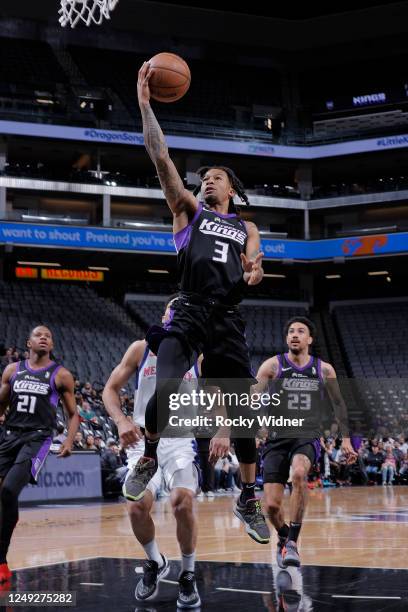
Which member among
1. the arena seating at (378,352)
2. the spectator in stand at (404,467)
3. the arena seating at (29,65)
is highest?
the arena seating at (29,65)

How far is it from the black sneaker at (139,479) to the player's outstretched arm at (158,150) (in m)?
1.61

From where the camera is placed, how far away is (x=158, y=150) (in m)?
5.20

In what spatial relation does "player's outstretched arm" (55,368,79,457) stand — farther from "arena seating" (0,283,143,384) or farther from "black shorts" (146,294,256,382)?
"arena seating" (0,283,143,384)

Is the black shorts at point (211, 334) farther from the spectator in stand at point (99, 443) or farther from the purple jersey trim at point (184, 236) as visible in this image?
the spectator in stand at point (99, 443)

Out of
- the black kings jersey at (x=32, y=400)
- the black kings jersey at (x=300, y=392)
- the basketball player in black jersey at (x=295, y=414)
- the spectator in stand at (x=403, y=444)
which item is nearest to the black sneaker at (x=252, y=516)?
the basketball player in black jersey at (x=295, y=414)

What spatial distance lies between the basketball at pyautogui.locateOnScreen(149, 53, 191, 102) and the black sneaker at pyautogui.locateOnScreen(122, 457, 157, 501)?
2.35 metres

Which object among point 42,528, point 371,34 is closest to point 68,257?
point 371,34

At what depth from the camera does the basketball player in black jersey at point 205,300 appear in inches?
203

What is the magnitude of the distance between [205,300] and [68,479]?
1214cm

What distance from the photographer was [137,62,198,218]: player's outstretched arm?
5.18 metres

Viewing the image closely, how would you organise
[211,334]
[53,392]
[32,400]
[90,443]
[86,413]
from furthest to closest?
[86,413] < [90,443] < [53,392] < [32,400] < [211,334]

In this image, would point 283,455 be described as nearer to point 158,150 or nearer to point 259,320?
point 158,150

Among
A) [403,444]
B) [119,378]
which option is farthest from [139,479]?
[403,444]

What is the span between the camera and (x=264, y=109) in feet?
124
